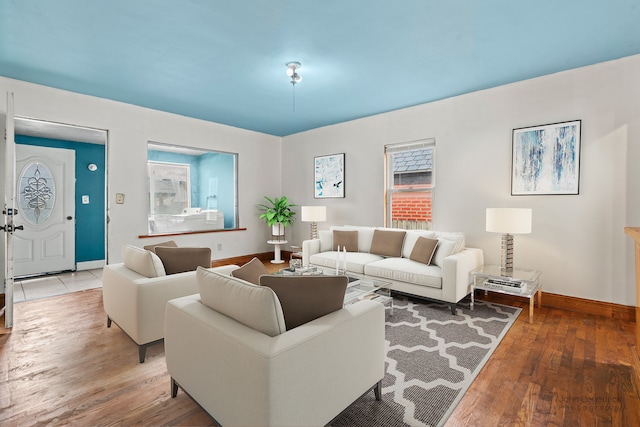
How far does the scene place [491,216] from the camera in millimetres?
3432

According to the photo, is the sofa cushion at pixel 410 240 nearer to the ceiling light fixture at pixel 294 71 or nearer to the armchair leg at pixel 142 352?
the ceiling light fixture at pixel 294 71

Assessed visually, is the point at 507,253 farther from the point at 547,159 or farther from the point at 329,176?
the point at 329,176

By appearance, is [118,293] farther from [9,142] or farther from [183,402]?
[9,142]

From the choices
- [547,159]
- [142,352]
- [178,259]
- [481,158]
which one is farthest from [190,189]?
[547,159]

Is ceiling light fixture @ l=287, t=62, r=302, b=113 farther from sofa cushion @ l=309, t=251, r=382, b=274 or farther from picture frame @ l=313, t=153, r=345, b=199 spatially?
sofa cushion @ l=309, t=251, r=382, b=274

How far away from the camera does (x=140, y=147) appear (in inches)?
188

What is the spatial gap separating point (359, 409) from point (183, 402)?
3.50 ft

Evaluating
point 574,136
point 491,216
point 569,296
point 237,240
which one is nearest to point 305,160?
point 237,240

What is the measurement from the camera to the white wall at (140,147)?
397 centimetres

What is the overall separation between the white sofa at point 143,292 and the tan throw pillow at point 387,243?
2.34 metres

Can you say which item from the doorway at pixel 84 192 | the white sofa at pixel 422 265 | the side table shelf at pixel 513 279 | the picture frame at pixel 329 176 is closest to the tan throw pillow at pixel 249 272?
the white sofa at pixel 422 265

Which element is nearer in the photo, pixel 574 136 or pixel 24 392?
pixel 24 392

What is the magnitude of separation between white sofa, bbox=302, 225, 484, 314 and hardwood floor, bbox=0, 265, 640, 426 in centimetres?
67

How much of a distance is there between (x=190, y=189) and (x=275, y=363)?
16.2 feet
